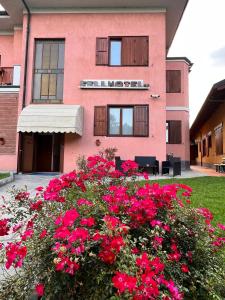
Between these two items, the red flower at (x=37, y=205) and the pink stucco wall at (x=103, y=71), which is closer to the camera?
the red flower at (x=37, y=205)

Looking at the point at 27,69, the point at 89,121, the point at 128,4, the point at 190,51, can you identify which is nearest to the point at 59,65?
the point at 27,69

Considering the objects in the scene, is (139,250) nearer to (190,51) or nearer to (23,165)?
(23,165)

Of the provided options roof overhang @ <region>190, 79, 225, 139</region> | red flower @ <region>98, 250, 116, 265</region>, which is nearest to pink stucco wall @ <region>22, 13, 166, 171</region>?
roof overhang @ <region>190, 79, 225, 139</region>

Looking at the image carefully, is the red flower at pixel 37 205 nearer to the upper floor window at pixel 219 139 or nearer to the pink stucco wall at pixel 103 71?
the pink stucco wall at pixel 103 71

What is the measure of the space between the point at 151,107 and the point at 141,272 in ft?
47.0

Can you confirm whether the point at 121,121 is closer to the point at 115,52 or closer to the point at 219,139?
the point at 115,52

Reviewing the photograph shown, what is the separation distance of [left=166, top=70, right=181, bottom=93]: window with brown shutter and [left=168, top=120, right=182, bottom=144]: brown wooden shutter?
256 centimetres

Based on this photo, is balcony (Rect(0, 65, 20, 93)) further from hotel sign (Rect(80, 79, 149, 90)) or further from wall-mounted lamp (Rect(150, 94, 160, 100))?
wall-mounted lamp (Rect(150, 94, 160, 100))

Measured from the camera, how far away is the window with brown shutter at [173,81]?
21422 millimetres

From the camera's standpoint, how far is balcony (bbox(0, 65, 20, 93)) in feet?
52.8

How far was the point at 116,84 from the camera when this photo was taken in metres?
15.7

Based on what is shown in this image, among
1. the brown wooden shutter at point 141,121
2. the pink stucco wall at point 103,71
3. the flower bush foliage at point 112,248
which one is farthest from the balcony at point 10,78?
the flower bush foliage at point 112,248

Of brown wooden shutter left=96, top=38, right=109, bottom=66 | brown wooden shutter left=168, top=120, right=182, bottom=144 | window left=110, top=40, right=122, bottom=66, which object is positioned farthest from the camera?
brown wooden shutter left=168, top=120, right=182, bottom=144

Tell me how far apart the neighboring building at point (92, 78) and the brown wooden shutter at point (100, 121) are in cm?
6
